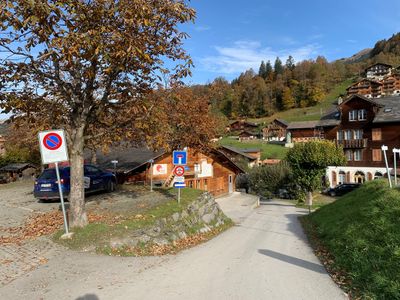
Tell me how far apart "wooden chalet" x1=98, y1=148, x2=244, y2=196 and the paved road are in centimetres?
1228

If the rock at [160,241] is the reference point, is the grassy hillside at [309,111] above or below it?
above

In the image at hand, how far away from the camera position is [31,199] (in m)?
16.8

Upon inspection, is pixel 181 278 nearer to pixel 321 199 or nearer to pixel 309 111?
pixel 321 199

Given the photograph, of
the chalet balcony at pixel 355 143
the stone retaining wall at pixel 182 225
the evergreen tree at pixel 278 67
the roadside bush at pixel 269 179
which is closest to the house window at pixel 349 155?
the chalet balcony at pixel 355 143

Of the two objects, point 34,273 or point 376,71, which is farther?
point 376,71

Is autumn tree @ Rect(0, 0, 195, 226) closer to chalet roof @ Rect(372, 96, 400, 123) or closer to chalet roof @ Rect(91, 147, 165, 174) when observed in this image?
chalet roof @ Rect(91, 147, 165, 174)

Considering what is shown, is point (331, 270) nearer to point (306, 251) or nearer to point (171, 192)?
point (306, 251)

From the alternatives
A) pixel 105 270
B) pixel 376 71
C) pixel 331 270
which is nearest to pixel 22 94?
pixel 105 270

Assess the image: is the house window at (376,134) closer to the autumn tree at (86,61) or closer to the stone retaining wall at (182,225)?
the stone retaining wall at (182,225)

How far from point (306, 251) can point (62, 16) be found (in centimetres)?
922

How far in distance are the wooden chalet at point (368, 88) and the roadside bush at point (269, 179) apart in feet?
298

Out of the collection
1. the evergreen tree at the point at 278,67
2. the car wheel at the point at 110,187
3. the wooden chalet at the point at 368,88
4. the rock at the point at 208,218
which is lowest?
the rock at the point at 208,218

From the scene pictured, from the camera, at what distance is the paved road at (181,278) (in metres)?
5.78

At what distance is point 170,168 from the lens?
28125mm
